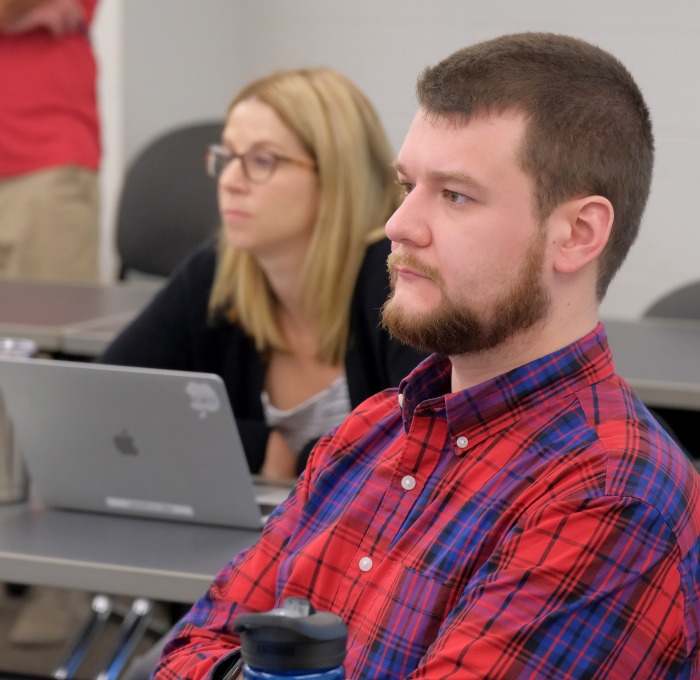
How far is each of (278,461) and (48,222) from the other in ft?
5.08

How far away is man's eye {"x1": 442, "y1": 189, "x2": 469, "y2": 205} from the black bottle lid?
0.44 metres

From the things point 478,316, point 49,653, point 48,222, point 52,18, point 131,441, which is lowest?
point 49,653

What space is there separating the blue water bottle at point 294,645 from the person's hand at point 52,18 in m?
2.73

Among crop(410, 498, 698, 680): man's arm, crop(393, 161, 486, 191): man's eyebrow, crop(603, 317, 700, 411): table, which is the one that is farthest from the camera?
crop(603, 317, 700, 411): table

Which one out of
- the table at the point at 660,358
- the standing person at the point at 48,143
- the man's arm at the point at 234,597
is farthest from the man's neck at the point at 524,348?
the standing person at the point at 48,143

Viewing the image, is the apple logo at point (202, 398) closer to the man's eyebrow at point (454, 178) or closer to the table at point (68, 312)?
the man's eyebrow at point (454, 178)

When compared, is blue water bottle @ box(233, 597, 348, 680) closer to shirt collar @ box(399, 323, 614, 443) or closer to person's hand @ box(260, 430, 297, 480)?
shirt collar @ box(399, 323, 614, 443)

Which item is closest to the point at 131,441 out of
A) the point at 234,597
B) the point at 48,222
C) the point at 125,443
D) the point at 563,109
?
the point at 125,443

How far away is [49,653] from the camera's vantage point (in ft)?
9.46

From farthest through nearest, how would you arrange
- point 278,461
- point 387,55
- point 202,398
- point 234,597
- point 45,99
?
point 387,55 < point 45,99 < point 278,461 < point 202,398 < point 234,597

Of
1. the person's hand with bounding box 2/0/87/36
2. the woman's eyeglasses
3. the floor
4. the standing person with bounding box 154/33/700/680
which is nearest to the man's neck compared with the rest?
the standing person with bounding box 154/33/700/680

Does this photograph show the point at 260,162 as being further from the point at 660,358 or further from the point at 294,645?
the point at 294,645

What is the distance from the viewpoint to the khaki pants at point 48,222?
3438mm

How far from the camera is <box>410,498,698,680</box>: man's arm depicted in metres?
0.98
